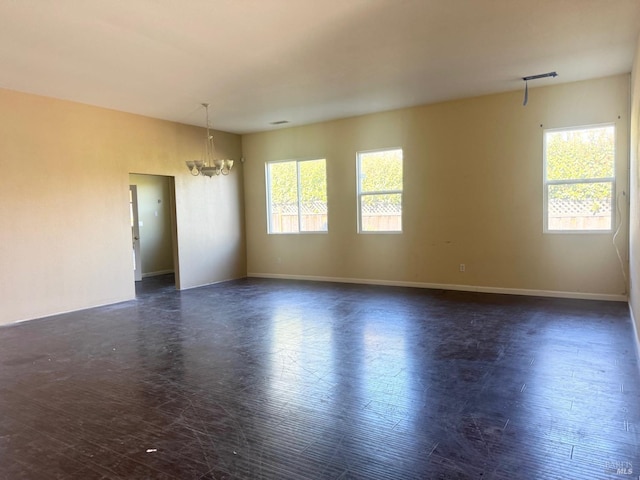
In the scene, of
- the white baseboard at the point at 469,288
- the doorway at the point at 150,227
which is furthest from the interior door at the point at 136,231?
the white baseboard at the point at 469,288

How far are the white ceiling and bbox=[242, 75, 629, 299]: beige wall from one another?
46cm

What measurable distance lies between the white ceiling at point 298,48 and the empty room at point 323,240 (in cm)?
4

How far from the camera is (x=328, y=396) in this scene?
9.51 ft

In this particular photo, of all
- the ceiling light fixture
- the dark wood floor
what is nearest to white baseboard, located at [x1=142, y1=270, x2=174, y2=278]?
the dark wood floor

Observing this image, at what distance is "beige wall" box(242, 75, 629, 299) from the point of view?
561 centimetres

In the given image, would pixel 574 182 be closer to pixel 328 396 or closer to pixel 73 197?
pixel 328 396

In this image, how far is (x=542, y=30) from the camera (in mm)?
3887

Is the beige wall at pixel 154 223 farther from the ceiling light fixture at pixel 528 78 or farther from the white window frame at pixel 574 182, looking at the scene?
the white window frame at pixel 574 182

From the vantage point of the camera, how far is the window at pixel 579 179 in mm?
5504

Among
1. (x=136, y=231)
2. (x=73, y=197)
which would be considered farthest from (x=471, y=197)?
(x=136, y=231)

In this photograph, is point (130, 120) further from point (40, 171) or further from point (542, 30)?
point (542, 30)

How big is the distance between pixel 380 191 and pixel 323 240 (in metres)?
1.49

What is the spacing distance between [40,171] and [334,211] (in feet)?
15.1

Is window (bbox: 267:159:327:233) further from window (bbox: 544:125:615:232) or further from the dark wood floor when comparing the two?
window (bbox: 544:125:615:232)
